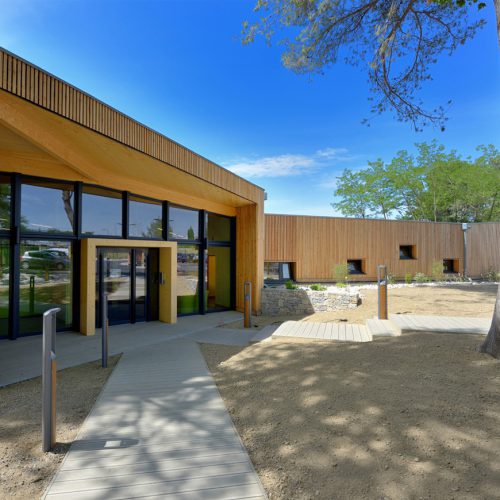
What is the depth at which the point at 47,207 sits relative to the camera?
Result: 5.96 metres

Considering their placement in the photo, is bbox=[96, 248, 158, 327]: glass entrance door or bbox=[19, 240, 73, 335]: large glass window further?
bbox=[96, 248, 158, 327]: glass entrance door

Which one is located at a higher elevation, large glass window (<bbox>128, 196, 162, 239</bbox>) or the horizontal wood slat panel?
the horizontal wood slat panel

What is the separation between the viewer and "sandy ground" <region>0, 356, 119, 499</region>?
1962mm

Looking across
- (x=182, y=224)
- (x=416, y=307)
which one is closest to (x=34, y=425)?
(x=182, y=224)

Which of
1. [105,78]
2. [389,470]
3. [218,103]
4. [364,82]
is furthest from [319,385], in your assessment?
[218,103]

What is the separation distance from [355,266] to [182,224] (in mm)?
11520

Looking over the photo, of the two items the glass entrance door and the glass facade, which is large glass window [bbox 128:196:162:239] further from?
the glass entrance door

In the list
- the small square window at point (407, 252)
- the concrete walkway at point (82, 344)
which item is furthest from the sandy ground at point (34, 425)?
the small square window at point (407, 252)

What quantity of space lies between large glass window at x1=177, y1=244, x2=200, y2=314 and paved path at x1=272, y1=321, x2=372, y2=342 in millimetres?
3199

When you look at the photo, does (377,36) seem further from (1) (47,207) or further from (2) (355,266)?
(2) (355,266)

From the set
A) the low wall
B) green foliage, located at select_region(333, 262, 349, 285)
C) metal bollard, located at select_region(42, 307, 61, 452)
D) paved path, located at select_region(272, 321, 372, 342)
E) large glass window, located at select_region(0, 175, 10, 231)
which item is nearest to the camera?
metal bollard, located at select_region(42, 307, 61, 452)

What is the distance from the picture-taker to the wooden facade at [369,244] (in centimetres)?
1492

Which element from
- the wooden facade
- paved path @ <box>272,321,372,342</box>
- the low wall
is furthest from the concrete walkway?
the wooden facade

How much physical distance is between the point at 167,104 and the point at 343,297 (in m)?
9.03
